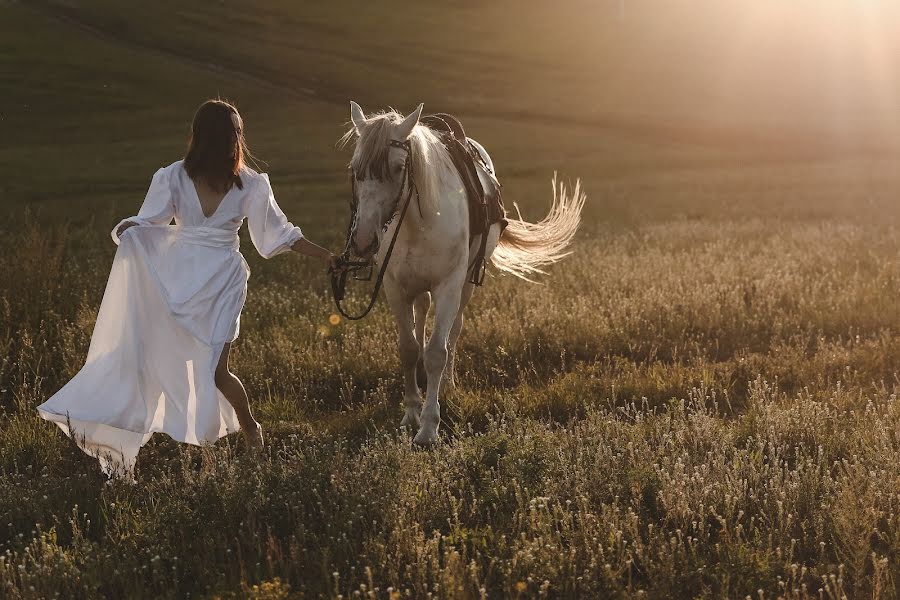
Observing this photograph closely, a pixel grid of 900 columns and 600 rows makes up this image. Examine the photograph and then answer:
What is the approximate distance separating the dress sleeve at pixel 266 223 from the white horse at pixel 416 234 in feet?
2.07

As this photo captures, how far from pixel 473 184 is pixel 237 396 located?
2679 millimetres

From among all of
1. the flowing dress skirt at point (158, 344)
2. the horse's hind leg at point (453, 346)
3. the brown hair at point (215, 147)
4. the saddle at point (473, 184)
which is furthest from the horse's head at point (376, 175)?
the horse's hind leg at point (453, 346)

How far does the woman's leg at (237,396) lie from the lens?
5.88 m

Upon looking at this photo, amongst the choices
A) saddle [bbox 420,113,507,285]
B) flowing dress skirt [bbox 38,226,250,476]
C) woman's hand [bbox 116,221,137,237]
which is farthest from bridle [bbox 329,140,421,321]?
woman's hand [bbox 116,221,137,237]

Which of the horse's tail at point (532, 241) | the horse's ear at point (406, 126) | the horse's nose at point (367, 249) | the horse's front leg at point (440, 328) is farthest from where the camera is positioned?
the horse's tail at point (532, 241)

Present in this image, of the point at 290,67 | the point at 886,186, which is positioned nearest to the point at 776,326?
the point at 886,186

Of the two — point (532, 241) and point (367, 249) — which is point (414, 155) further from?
point (532, 241)

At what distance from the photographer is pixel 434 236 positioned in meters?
6.55

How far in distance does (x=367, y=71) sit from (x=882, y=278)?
6113 cm

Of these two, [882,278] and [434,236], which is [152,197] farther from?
[882,278]

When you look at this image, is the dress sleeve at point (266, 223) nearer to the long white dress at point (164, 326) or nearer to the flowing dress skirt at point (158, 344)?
the long white dress at point (164, 326)

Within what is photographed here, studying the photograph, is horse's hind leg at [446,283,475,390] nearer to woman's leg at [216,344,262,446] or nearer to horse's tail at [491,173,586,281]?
horse's tail at [491,173,586,281]

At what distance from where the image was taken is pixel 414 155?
610 centimetres

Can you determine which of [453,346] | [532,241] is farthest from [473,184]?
[532,241]
